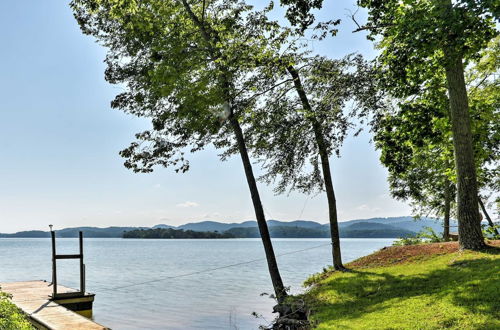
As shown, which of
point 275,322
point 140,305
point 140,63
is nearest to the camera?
point 275,322

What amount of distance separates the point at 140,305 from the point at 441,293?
19698 mm

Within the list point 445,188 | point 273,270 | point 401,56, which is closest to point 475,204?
point 401,56

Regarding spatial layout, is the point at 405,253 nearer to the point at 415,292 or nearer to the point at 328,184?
the point at 328,184

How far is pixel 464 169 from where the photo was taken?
13.1 metres

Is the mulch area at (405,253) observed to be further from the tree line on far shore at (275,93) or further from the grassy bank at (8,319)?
the grassy bank at (8,319)

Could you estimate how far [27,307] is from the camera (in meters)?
15.7

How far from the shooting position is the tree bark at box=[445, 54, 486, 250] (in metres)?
12.9

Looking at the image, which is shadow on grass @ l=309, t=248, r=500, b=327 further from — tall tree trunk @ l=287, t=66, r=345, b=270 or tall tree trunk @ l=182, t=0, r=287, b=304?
tall tree trunk @ l=287, t=66, r=345, b=270

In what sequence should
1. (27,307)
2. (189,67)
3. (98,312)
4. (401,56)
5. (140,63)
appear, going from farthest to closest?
(98,312)
(27,307)
(140,63)
(189,67)
(401,56)

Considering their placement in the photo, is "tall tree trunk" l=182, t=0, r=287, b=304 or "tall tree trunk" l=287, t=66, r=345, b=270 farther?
"tall tree trunk" l=287, t=66, r=345, b=270

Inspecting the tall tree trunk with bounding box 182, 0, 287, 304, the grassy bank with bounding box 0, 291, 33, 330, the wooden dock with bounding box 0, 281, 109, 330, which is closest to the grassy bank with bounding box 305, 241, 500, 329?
the tall tree trunk with bounding box 182, 0, 287, 304

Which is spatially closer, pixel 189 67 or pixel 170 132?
pixel 189 67

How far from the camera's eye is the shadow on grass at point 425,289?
28.6 ft

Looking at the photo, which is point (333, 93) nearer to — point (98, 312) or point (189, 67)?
point (189, 67)
